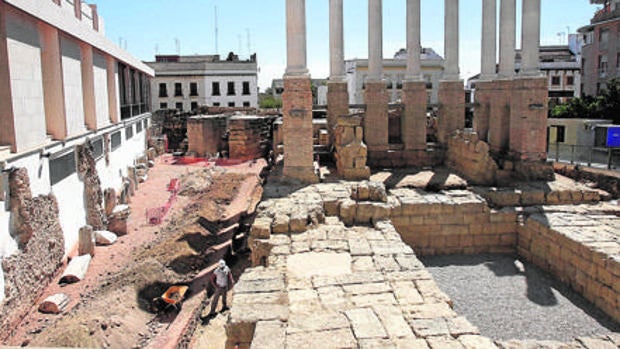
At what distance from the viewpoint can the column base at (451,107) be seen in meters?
16.5

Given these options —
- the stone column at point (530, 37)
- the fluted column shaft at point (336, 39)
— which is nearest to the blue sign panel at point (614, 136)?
the stone column at point (530, 37)

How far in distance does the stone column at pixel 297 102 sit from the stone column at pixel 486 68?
6609mm

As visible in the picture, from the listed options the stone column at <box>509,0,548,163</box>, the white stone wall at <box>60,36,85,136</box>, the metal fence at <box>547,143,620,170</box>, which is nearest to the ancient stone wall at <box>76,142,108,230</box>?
the white stone wall at <box>60,36,85,136</box>

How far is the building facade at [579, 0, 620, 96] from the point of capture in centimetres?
2991

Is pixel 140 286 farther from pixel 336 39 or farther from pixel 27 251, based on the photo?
pixel 336 39

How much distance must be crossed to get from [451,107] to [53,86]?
1181 cm

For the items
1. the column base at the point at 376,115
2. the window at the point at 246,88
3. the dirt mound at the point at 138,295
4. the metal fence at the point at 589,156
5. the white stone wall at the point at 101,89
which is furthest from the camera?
the window at the point at 246,88

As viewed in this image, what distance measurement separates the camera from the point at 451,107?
54.1 ft

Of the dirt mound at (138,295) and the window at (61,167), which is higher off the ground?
the window at (61,167)

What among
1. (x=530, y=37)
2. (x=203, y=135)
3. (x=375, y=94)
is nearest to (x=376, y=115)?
(x=375, y=94)

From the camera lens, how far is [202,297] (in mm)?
9719

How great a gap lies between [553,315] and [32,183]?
10154 mm

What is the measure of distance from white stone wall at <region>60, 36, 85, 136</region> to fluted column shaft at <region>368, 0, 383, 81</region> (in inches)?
349

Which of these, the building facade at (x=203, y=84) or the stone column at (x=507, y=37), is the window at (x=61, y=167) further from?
the building facade at (x=203, y=84)
